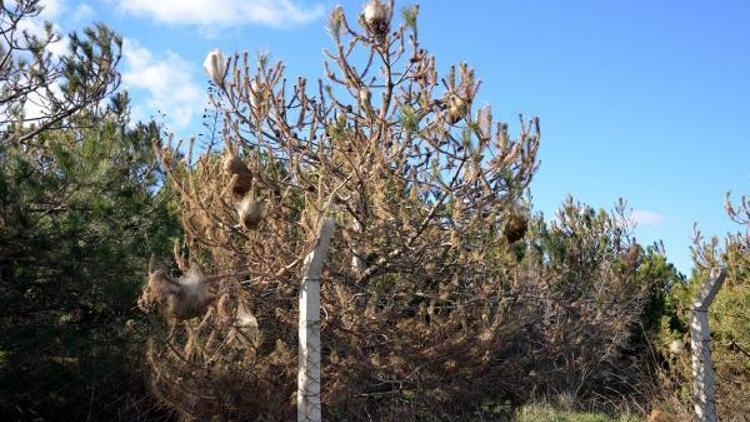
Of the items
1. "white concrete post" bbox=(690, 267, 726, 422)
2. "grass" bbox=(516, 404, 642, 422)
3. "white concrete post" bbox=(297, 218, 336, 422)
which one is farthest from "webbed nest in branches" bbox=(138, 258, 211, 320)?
"grass" bbox=(516, 404, 642, 422)

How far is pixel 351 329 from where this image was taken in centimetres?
701

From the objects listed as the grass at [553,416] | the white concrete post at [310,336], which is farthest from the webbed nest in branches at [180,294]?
the grass at [553,416]

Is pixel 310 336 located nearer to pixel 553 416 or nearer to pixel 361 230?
pixel 361 230

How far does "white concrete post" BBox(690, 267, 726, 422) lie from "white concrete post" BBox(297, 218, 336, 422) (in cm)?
364

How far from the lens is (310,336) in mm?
5164

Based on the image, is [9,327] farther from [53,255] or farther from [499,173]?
[499,173]

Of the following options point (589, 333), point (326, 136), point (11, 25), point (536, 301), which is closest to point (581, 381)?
point (589, 333)

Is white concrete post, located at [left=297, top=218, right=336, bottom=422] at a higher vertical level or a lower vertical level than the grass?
higher

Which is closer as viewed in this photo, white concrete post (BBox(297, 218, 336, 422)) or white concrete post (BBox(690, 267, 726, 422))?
white concrete post (BBox(297, 218, 336, 422))

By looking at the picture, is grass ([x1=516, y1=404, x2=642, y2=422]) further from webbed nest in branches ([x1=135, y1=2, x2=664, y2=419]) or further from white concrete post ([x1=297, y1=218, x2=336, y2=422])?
white concrete post ([x1=297, y1=218, x2=336, y2=422])

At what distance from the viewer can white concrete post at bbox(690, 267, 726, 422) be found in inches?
265

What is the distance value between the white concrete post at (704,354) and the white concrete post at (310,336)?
3.64 meters

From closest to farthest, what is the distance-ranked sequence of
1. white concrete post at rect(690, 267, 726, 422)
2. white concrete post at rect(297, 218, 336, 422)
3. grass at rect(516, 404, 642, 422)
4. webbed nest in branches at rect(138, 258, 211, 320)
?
webbed nest in branches at rect(138, 258, 211, 320)
white concrete post at rect(297, 218, 336, 422)
white concrete post at rect(690, 267, 726, 422)
grass at rect(516, 404, 642, 422)

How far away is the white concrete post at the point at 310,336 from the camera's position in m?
5.12
